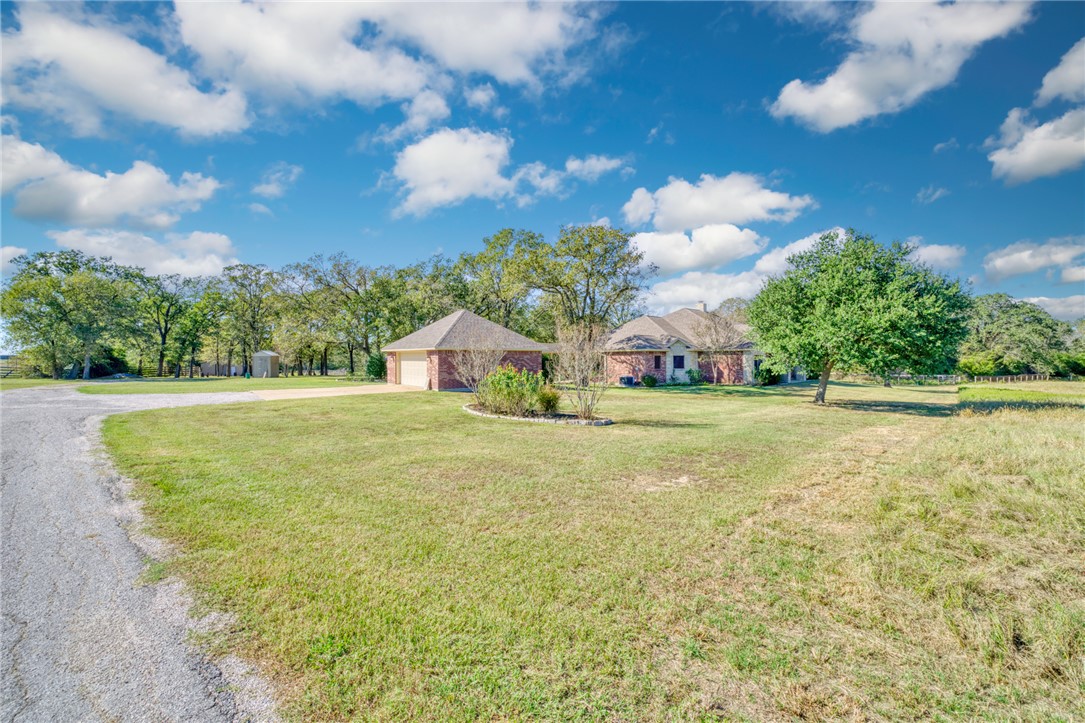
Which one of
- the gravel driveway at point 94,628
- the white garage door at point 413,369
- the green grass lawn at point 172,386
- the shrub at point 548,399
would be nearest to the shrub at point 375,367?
the green grass lawn at point 172,386

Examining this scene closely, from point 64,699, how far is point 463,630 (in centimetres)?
232

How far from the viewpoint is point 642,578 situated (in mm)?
3998

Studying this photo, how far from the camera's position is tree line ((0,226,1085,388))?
52.8 feet

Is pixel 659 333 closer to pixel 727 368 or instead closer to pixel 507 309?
pixel 727 368

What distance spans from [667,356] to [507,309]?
597 inches

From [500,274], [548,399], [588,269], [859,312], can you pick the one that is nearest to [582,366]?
[548,399]

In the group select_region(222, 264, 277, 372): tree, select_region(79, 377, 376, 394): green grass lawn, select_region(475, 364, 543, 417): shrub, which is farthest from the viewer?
select_region(222, 264, 277, 372): tree

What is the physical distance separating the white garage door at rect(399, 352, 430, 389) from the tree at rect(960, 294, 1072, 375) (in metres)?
43.0

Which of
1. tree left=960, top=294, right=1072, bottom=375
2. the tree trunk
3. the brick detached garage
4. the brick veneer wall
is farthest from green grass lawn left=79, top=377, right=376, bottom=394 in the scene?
tree left=960, top=294, right=1072, bottom=375

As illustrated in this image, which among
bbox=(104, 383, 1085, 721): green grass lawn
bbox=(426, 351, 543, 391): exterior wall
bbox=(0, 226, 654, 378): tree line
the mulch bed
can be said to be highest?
bbox=(0, 226, 654, 378): tree line

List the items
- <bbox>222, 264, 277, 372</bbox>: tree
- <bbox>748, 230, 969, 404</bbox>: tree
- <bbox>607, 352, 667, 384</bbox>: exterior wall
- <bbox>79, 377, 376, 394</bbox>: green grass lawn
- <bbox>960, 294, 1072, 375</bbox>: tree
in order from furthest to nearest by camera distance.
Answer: <bbox>222, 264, 277, 372</bbox>: tree
<bbox>960, 294, 1072, 375</bbox>: tree
<bbox>607, 352, 667, 384</bbox>: exterior wall
<bbox>79, 377, 376, 394</bbox>: green grass lawn
<bbox>748, 230, 969, 404</bbox>: tree

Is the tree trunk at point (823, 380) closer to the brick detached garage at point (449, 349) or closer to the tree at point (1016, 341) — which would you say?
the brick detached garage at point (449, 349)

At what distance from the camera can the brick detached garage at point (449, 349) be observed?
23.8 meters

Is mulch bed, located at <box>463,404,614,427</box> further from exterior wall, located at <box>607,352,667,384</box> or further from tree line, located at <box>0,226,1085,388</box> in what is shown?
exterior wall, located at <box>607,352,667,384</box>
